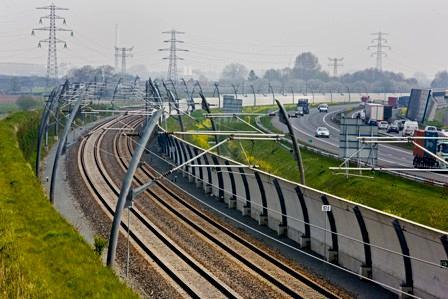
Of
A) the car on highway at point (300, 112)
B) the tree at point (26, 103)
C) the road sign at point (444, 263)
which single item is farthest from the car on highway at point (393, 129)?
the tree at point (26, 103)

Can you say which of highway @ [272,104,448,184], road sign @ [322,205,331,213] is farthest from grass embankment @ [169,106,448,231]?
road sign @ [322,205,331,213]

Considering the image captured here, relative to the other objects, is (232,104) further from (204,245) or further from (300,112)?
(300,112)

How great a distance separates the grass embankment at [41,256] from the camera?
17141 millimetres

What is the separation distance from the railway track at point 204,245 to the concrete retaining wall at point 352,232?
5.94 feet

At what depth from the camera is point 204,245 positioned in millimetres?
29938

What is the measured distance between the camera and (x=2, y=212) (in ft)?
85.9

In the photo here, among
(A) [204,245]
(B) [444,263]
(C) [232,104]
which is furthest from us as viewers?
(C) [232,104]

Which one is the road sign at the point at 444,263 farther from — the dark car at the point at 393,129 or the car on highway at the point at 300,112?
the car on highway at the point at 300,112

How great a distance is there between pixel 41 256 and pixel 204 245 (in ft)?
31.2

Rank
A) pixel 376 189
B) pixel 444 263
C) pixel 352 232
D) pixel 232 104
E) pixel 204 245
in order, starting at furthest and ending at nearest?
pixel 232 104, pixel 376 189, pixel 204 245, pixel 352 232, pixel 444 263

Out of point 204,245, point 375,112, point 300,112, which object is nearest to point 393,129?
point 375,112

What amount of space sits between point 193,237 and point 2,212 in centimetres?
848

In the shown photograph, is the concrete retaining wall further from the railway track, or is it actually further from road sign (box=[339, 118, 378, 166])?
road sign (box=[339, 118, 378, 166])

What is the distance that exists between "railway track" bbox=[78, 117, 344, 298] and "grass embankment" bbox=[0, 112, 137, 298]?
354cm
